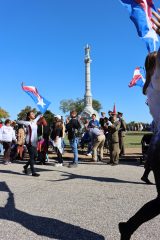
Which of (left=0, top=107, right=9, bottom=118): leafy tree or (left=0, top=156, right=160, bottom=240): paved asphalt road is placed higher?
(left=0, top=107, right=9, bottom=118): leafy tree

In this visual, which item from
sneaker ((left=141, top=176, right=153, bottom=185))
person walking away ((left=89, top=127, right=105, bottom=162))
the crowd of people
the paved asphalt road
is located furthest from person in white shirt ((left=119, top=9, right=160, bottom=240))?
person walking away ((left=89, top=127, right=105, bottom=162))

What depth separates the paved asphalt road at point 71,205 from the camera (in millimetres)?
4988

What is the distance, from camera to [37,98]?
47.3 ft

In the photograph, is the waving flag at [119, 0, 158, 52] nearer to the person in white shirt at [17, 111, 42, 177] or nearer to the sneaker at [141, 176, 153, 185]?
the sneaker at [141, 176, 153, 185]

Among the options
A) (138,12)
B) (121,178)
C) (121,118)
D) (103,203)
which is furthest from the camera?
(121,118)

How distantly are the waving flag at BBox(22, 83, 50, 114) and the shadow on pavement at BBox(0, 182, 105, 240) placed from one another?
25.7 ft

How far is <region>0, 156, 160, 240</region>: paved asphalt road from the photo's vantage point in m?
4.99

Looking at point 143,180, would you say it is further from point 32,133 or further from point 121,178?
point 32,133

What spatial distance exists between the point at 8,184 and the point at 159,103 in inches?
245

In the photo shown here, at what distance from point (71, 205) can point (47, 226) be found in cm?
146

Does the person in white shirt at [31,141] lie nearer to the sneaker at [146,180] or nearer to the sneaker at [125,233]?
the sneaker at [146,180]

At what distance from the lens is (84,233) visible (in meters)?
4.95

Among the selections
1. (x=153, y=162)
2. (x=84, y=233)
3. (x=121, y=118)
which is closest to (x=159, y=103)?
(x=153, y=162)

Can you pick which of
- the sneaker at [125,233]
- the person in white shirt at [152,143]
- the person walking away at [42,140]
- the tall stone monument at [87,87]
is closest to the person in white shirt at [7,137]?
the person walking away at [42,140]
